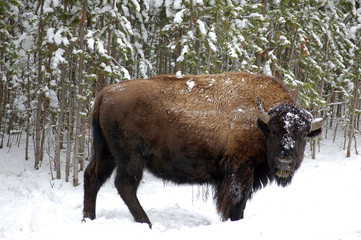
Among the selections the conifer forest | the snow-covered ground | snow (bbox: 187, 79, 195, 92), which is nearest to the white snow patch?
snow (bbox: 187, 79, 195, 92)

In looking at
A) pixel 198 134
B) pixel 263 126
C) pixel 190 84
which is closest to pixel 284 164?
pixel 263 126

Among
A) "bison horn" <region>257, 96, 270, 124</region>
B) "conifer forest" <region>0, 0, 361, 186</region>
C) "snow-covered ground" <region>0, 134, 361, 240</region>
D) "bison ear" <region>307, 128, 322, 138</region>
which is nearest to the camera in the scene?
"snow-covered ground" <region>0, 134, 361, 240</region>

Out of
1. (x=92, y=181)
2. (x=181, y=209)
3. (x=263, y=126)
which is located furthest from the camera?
(x=181, y=209)

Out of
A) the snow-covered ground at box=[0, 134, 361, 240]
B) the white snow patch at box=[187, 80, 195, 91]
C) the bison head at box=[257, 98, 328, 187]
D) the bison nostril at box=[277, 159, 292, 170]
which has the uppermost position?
the white snow patch at box=[187, 80, 195, 91]

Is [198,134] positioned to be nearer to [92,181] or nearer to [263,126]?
[263,126]

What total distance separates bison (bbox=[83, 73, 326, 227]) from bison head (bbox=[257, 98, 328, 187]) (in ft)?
0.05

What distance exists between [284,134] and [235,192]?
3.77 ft

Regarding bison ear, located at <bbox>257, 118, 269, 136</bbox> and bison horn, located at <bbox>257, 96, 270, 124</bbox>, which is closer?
bison horn, located at <bbox>257, 96, 270, 124</bbox>

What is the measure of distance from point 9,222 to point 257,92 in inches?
198

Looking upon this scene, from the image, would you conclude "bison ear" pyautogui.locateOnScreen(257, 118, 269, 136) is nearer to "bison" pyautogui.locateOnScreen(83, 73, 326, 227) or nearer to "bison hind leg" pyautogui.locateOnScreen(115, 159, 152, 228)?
"bison" pyautogui.locateOnScreen(83, 73, 326, 227)

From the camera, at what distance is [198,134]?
5766mm

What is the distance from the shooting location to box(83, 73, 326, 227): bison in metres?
5.50

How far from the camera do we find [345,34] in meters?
16.1

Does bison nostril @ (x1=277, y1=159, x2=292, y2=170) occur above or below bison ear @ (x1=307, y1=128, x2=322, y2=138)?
below
